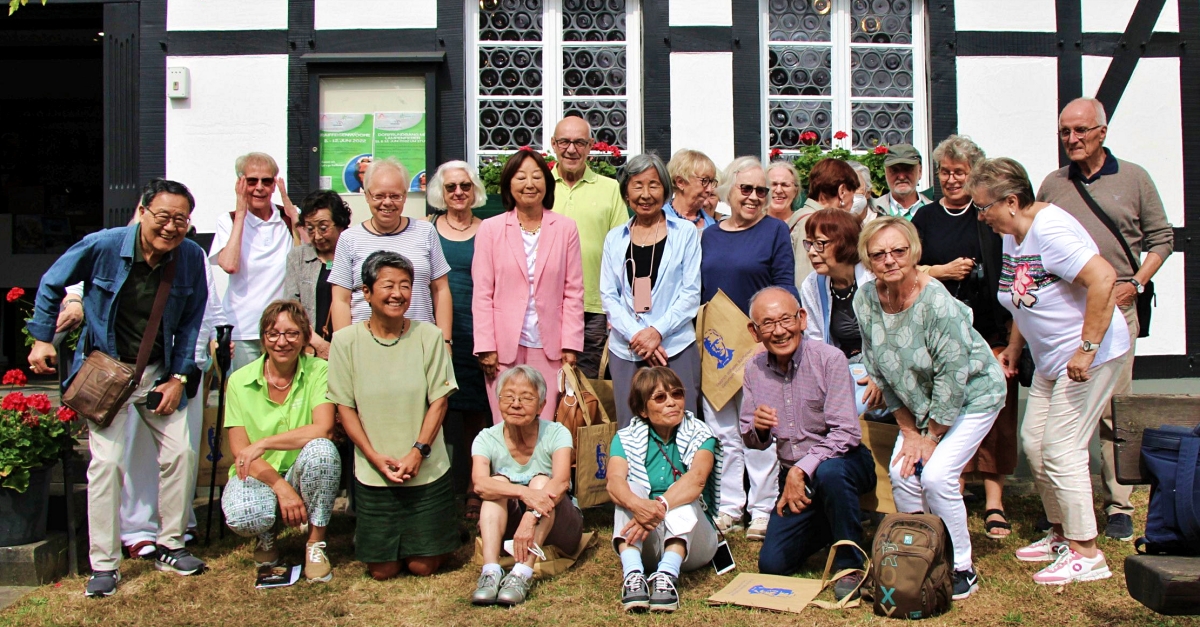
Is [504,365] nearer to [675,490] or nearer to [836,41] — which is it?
[675,490]

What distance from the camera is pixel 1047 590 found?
3.97 meters

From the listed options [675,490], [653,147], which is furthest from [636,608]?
[653,147]

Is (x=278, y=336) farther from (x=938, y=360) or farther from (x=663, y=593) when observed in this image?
(x=938, y=360)

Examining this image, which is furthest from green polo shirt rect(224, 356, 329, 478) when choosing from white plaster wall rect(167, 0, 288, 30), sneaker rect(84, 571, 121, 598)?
white plaster wall rect(167, 0, 288, 30)

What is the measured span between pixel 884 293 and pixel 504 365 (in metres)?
1.87

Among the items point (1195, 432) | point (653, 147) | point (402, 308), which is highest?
point (653, 147)

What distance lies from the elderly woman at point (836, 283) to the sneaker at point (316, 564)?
7.75 feet

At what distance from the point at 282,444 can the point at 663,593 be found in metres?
1.80

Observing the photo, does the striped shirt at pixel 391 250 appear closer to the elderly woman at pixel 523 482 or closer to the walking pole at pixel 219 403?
the walking pole at pixel 219 403

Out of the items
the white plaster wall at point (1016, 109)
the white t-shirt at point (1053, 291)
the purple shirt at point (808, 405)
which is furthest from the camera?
the white plaster wall at point (1016, 109)

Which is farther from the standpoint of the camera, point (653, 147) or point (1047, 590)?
point (653, 147)

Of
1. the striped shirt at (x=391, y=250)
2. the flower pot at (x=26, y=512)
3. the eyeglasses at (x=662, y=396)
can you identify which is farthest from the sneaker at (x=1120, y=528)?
the flower pot at (x=26, y=512)

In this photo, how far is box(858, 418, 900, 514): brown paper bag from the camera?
4.37 meters

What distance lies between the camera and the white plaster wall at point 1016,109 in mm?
7793
